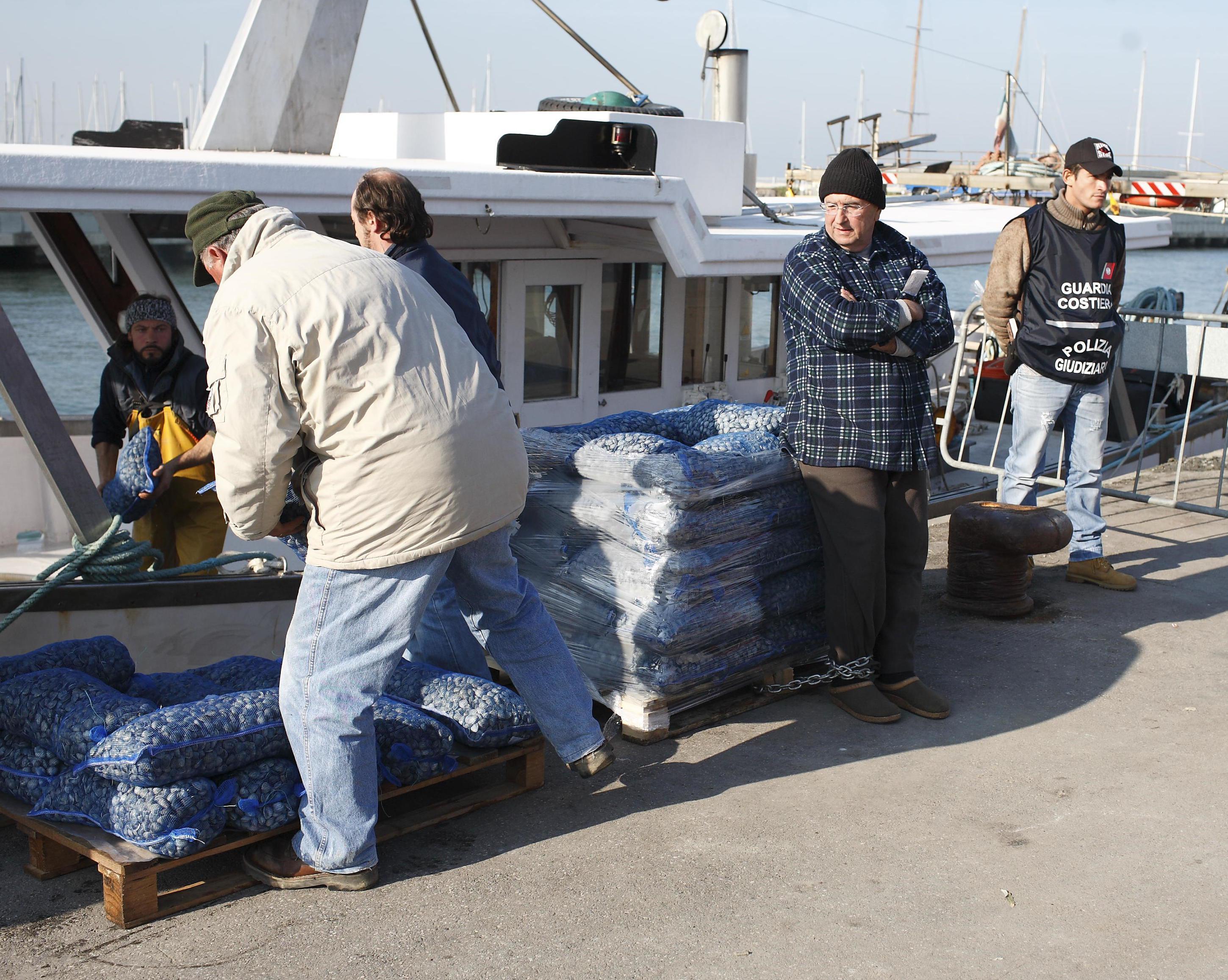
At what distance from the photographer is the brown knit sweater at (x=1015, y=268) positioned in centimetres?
567

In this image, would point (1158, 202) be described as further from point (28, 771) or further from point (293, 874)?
point (28, 771)

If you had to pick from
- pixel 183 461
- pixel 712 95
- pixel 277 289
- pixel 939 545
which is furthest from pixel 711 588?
pixel 712 95

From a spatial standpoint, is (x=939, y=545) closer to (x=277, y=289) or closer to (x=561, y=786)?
(x=561, y=786)

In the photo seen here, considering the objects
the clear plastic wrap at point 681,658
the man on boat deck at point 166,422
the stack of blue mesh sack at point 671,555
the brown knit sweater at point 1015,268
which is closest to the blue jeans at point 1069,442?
the brown knit sweater at point 1015,268

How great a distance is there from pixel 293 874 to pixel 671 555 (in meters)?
1.59

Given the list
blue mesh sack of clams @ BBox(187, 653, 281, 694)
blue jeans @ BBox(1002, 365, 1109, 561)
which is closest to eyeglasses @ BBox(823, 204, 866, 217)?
blue jeans @ BBox(1002, 365, 1109, 561)

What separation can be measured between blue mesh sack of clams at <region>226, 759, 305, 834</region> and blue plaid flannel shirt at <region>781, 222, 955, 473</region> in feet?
6.87

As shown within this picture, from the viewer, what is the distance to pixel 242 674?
384 centimetres

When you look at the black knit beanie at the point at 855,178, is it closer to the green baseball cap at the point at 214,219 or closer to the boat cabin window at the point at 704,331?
the green baseball cap at the point at 214,219

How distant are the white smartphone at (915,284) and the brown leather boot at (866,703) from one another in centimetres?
139

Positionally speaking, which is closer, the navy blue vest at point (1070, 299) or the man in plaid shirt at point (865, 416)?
the man in plaid shirt at point (865, 416)

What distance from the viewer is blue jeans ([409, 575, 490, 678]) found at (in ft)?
13.6

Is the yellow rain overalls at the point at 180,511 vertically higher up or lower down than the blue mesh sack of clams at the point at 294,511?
lower down

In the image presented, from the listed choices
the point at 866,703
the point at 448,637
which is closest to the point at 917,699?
the point at 866,703
